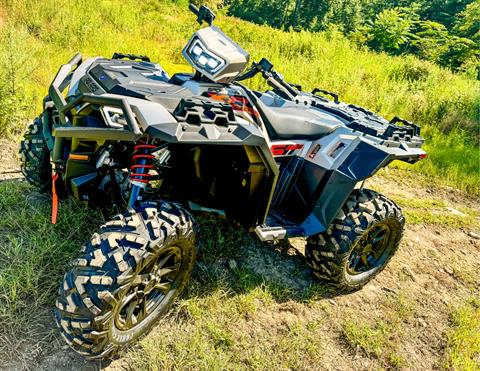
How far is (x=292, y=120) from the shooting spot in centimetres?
275

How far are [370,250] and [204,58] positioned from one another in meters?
1.97

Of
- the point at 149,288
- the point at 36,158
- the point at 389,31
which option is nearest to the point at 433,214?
the point at 149,288

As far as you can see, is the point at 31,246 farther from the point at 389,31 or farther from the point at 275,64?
the point at 389,31

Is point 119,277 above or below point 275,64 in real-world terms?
above

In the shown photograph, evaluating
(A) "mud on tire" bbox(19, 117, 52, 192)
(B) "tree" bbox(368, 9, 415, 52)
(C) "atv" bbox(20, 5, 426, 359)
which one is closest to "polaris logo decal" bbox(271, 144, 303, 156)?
(C) "atv" bbox(20, 5, 426, 359)

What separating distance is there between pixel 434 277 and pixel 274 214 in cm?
184

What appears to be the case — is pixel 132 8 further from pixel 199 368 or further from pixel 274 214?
pixel 199 368

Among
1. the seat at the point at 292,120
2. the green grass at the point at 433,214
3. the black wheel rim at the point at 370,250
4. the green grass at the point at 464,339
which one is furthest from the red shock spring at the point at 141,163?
the green grass at the point at 433,214

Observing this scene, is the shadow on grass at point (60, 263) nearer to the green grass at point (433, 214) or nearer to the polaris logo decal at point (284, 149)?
the polaris logo decal at point (284, 149)

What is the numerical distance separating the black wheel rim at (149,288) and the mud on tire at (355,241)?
41.8 inches

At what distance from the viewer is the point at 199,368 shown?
2.29m

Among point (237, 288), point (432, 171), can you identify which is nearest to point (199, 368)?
point (237, 288)

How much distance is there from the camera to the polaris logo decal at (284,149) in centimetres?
268

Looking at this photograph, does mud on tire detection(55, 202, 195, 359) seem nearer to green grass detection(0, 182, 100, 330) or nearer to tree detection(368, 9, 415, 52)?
green grass detection(0, 182, 100, 330)
